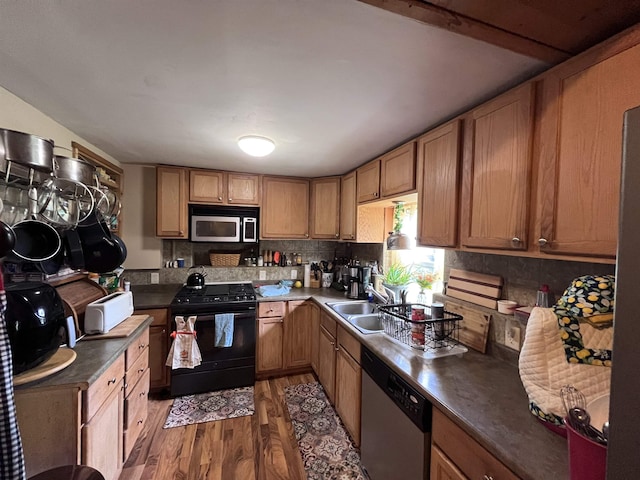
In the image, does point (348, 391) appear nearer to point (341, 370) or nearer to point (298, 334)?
point (341, 370)

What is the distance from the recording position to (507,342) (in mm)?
1405

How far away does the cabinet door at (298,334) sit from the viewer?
283 centimetres

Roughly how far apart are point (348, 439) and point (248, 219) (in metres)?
2.30

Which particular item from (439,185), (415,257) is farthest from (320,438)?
(439,185)

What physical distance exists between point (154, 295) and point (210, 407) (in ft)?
3.97

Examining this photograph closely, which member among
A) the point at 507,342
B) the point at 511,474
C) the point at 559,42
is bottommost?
the point at 511,474

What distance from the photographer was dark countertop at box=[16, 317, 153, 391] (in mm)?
1163

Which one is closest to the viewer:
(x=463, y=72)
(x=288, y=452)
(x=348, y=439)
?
(x=463, y=72)

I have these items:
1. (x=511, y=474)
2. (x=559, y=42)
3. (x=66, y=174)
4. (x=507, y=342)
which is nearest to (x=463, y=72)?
(x=559, y=42)

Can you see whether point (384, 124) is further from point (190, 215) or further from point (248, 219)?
point (190, 215)

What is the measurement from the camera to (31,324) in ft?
3.72

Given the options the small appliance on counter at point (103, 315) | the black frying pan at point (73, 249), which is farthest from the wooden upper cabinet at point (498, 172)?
the black frying pan at point (73, 249)

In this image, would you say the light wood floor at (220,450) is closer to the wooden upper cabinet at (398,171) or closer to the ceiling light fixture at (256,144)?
the wooden upper cabinet at (398,171)

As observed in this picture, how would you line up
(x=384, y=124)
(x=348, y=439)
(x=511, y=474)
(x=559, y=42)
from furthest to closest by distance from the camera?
(x=348, y=439)
(x=384, y=124)
(x=559, y=42)
(x=511, y=474)
